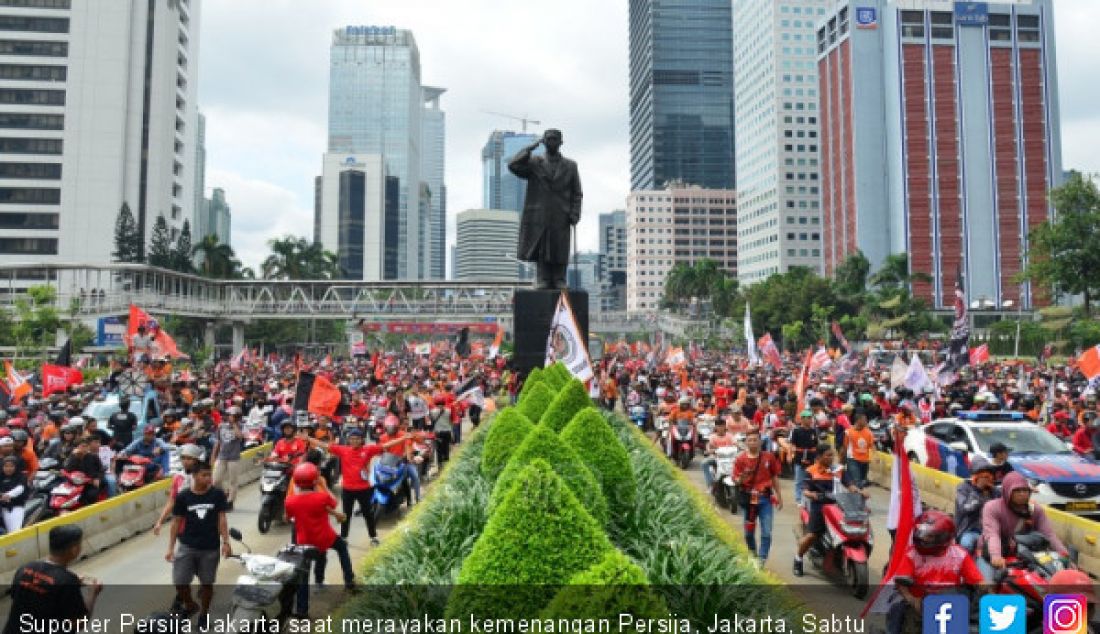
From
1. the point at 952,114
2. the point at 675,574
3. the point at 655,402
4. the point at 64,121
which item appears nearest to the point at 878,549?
the point at 675,574

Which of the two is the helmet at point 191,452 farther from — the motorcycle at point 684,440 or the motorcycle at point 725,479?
the motorcycle at point 684,440

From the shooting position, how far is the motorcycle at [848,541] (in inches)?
301

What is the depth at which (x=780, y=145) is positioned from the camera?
134 metres

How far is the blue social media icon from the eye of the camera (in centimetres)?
528

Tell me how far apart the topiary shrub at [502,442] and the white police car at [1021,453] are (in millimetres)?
5197

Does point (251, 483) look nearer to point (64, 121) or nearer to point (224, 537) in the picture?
point (224, 537)

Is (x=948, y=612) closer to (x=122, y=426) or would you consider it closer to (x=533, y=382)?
(x=533, y=382)

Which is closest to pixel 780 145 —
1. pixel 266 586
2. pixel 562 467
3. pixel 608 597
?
pixel 562 467

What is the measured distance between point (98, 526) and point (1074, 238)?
150 ft

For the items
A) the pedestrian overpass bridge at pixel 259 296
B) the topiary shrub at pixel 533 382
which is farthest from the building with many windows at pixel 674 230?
the topiary shrub at pixel 533 382

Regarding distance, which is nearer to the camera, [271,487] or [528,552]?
[528,552]

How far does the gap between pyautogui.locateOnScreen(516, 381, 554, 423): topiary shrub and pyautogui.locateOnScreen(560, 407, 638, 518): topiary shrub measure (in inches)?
112

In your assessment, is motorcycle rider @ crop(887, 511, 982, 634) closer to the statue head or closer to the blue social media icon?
the blue social media icon

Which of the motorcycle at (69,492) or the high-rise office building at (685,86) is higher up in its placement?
the high-rise office building at (685,86)
